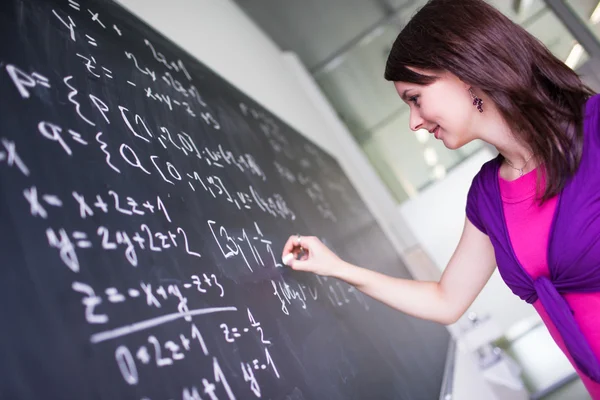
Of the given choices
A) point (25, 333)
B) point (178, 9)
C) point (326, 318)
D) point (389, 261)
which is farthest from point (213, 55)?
point (25, 333)

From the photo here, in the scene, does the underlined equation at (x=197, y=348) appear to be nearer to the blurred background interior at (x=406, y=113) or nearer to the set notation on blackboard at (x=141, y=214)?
the set notation on blackboard at (x=141, y=214)

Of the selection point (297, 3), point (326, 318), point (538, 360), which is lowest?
point (538, 360)

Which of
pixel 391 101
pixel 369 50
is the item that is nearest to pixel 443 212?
pixel 391 101

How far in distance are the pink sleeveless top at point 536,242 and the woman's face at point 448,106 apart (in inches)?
7.1

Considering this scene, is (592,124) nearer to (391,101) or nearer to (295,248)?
(295,248)

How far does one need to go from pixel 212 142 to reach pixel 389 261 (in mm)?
1447

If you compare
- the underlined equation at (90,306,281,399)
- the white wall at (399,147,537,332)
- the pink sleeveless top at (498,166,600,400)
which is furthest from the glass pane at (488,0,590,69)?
the underlined equation at (90,306,281,399)

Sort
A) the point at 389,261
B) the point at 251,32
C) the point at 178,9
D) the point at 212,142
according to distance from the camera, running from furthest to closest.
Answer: the point at 251,32
the point at 389,261
the point at 178,9
the point at 212,142

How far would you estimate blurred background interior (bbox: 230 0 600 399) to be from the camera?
3148 millimetres

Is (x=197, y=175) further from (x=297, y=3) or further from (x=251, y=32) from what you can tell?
(x=297, y=3)

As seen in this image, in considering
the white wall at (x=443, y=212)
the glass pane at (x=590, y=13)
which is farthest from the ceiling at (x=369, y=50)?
the white wall at (x=443, y=212)

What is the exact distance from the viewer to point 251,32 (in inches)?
111

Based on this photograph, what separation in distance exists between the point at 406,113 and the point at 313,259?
14.0ft

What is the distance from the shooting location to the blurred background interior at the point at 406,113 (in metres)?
3.15
